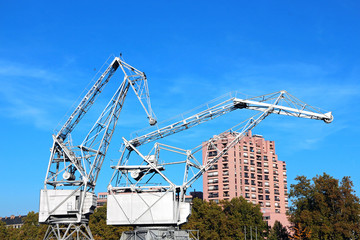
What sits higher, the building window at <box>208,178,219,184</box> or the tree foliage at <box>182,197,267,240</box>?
the building window at <box>208,178,219,184</box>

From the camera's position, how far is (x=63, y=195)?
152 ft

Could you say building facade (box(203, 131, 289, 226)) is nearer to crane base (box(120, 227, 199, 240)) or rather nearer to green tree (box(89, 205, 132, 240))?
green tree (box(89, 205, 132, 240))

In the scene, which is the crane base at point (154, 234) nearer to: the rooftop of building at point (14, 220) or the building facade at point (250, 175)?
the building facade at point (250, 175)

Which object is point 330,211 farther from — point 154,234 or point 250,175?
point 250,175

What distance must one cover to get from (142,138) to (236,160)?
3020 inches

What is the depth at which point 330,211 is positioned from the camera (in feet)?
214

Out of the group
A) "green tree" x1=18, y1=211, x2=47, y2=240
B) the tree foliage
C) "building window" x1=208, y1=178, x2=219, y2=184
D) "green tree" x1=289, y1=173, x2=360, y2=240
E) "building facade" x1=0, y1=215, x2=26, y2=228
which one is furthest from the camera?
"building facade" x1=0, y1=215, x2=26, y2=228

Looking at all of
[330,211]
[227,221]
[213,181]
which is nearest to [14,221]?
[213,181]

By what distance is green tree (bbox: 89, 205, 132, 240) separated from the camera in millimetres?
77062

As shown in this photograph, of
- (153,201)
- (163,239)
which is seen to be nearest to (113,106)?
(153,201)

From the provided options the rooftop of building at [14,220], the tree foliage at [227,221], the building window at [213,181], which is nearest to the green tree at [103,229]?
the tree foliage at [227,221]

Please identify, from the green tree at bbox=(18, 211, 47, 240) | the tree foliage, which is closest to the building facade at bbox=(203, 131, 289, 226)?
the tree foliage

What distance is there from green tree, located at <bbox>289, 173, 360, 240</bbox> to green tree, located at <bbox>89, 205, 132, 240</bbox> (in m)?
33.0

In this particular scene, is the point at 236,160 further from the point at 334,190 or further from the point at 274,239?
the point at 334,190
